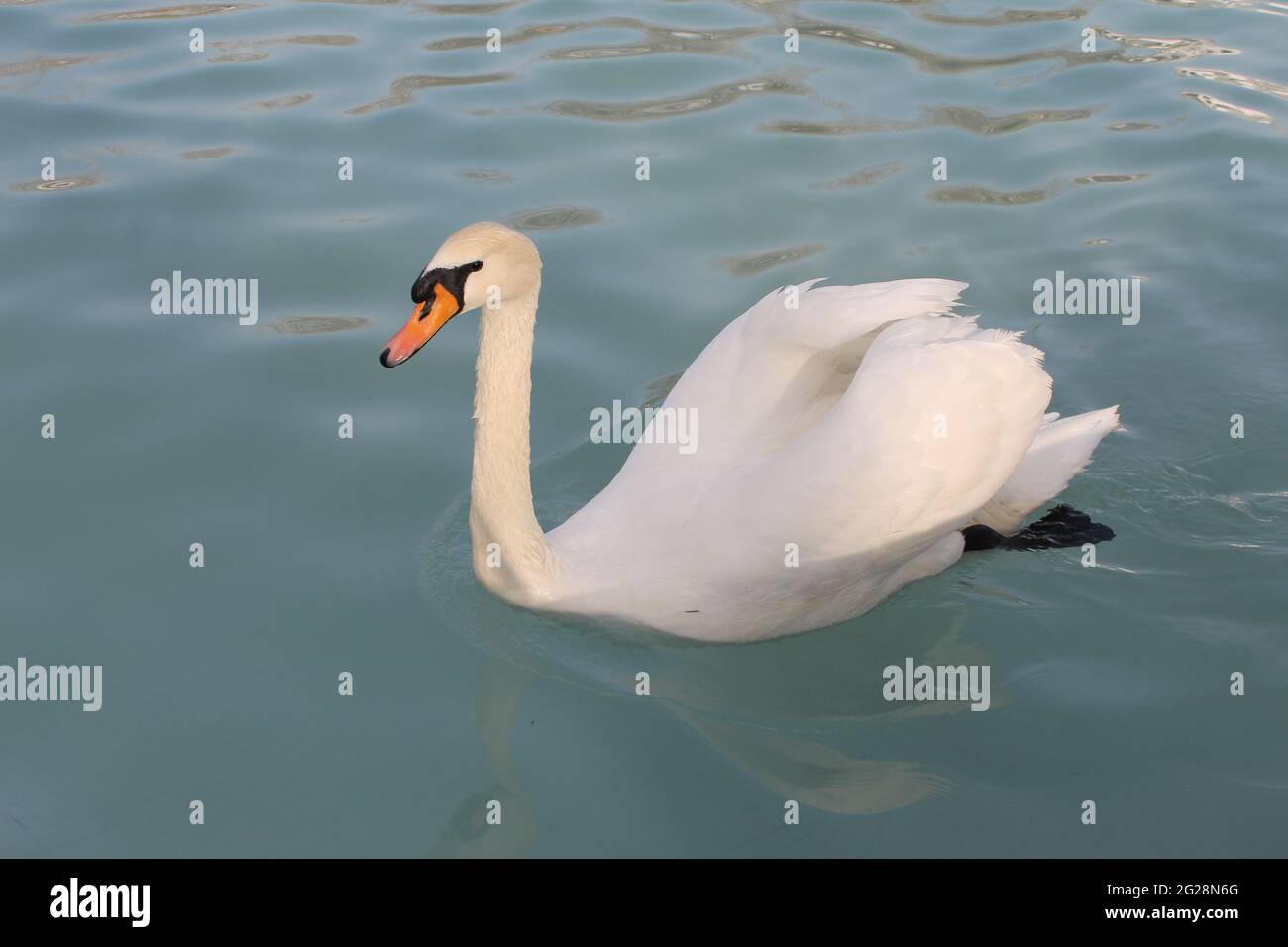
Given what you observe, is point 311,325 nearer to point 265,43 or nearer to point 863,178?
point 863,178

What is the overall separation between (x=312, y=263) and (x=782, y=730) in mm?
4149

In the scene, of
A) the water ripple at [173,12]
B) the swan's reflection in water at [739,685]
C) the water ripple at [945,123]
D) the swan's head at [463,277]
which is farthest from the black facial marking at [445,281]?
the water ripple at [173,12]

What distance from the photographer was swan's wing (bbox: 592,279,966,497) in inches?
205

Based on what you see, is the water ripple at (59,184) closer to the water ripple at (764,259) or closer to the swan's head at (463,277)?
the water ripple at (764,259)

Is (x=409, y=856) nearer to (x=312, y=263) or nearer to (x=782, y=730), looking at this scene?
(x=782, y=730)

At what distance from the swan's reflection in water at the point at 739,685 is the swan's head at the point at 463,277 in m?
1.13

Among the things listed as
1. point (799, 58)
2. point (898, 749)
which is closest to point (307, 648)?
point (898, 749)

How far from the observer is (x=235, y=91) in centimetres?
985

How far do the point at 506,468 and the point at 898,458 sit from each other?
1.35m

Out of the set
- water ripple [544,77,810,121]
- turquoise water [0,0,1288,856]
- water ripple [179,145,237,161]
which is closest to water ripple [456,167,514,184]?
turquoise water [0,0,1288,856]

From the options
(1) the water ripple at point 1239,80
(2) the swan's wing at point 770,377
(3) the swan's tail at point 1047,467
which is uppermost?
(1) the water ripple at point 1239,80

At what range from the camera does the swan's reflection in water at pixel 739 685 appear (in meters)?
4.47

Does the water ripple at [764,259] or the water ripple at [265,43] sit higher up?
the water ripple at [265,43]

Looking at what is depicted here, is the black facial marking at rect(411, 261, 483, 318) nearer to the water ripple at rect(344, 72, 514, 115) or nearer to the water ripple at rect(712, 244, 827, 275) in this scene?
the water ripple at rect(712, 244, 827, 275)
